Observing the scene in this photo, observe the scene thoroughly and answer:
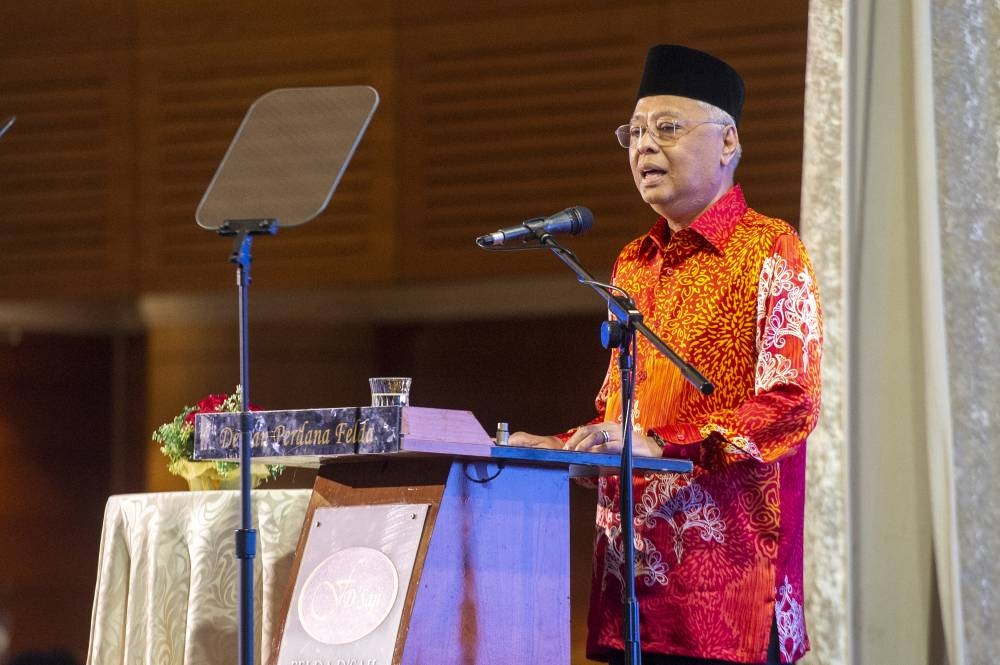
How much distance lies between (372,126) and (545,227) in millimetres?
2727

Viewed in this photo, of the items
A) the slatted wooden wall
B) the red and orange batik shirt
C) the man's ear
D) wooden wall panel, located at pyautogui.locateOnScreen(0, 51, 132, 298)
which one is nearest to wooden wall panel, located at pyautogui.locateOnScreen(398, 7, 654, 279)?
the slatted wooden wall

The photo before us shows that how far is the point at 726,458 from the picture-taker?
188 cm

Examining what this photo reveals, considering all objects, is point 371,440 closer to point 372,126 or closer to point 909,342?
point 909,342

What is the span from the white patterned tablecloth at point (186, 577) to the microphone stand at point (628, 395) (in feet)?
3.78

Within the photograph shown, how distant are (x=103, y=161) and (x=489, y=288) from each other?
5.23 feet

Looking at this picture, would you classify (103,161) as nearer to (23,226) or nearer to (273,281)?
(23,226)

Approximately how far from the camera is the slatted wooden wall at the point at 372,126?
4.35 m

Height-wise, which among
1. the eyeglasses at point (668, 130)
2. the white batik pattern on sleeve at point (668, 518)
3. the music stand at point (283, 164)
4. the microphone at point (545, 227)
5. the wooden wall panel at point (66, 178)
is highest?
the wooden wall panel at point (66, 178)

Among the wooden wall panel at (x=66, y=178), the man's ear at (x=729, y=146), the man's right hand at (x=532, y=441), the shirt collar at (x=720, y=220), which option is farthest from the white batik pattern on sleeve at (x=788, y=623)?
the wooden wall panel at (x=66, y=178)

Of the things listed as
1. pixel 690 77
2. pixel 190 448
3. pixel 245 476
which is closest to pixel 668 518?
pixel 245 476

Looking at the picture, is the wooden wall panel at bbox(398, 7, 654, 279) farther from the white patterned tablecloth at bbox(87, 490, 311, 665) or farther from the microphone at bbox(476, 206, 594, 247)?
the microphone at bbox(476, 206, 594, 247)

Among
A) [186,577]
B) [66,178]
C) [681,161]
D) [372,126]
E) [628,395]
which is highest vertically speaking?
[372,126]

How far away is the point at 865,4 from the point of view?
10.2ft

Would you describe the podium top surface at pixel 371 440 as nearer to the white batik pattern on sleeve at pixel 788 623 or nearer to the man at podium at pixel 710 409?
the man at podium at pixel 710 409
